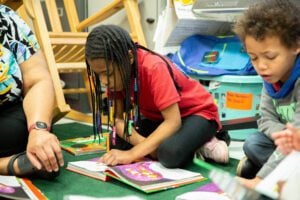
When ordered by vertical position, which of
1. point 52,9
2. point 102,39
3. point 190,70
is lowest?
point 190,70

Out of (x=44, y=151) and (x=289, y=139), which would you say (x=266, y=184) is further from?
(x=44, y=151)

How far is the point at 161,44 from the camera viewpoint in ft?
5.73

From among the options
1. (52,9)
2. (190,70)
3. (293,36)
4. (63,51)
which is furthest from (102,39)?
(52,9)

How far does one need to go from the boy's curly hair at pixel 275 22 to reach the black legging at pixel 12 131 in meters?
0.57

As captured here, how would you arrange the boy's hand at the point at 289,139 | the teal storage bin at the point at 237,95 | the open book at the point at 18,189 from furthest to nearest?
the teal storage bin at the point at 237,95, the open book at the point at 18,189, the boy's hand at the point at 289,139

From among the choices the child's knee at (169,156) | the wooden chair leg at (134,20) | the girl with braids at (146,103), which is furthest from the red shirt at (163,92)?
the wooden chair leg at (134,20)

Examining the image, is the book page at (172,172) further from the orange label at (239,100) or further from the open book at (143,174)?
the orange label at (239,100)

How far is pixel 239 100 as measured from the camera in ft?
4.99

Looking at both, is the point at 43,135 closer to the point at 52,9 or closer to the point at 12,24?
the point at 12,24

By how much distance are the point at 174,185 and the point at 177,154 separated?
0.12 m

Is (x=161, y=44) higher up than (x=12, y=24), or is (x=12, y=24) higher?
(x=12, y=24)

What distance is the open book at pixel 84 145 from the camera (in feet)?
4.37

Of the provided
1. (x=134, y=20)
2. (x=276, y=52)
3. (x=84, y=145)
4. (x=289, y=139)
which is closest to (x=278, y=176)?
(x=289, y=139)

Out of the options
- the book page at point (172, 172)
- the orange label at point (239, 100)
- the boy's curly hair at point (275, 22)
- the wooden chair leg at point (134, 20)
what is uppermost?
the boy's curly hair at point (275, 22)
